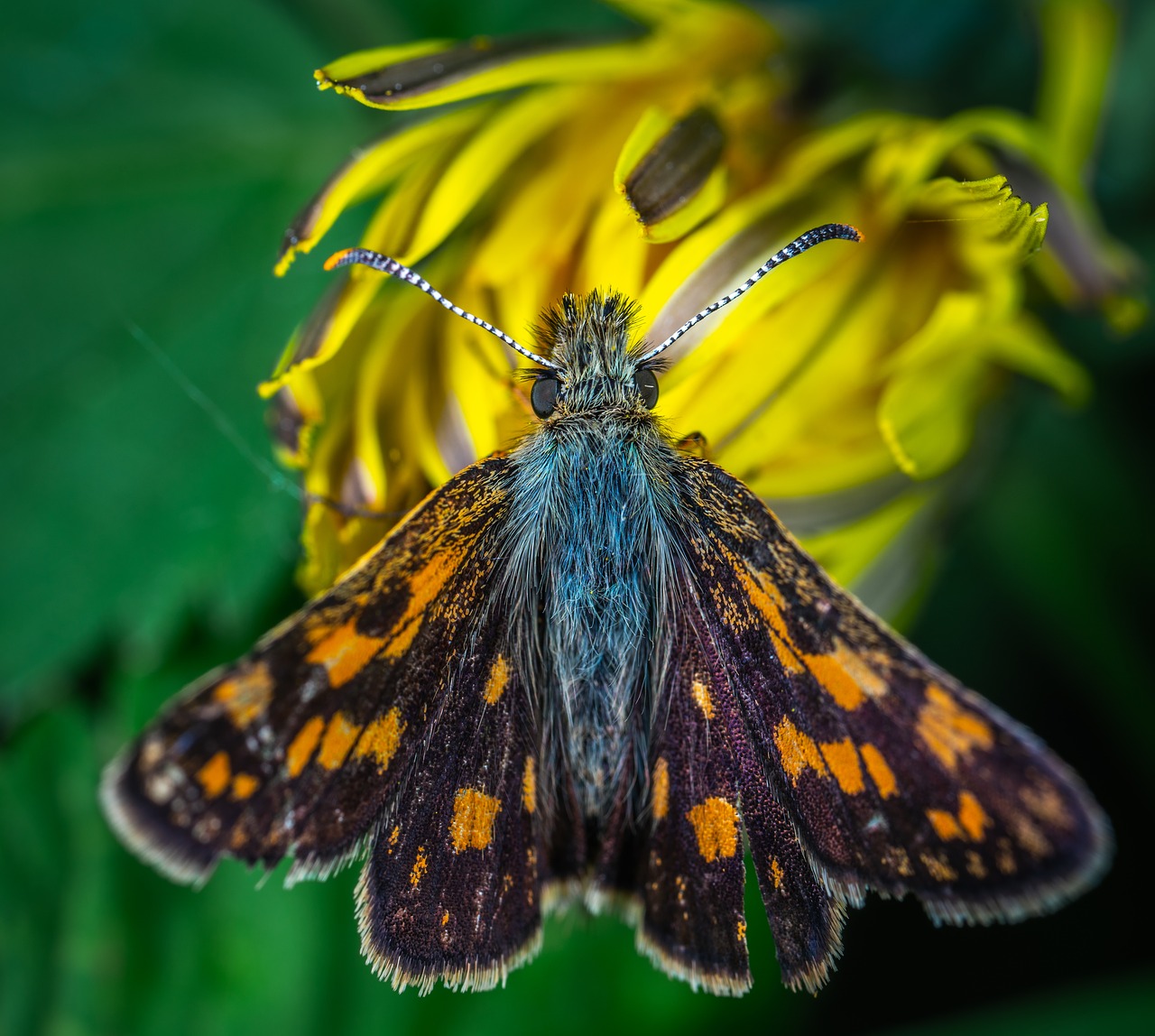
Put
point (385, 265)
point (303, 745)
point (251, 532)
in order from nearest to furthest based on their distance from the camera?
1. point (385, 265)
2. point (303, 745)
3. point (251, 532)

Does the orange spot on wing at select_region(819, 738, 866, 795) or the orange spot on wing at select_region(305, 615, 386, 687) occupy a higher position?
the orange spot on wing at select_region(305, 615, 386, 687)

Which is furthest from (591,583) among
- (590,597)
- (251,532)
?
(251,532)

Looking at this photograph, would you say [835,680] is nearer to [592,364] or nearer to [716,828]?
[716,828]

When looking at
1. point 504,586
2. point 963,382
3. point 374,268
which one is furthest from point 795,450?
point 374,268

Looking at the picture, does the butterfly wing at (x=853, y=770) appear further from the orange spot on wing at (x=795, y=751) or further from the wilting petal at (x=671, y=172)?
the wilting petal at (x=671, y=172)

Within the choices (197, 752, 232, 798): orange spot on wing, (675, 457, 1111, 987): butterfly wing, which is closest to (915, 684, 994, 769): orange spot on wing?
(675, 457, 1111, 987): butterfly wing

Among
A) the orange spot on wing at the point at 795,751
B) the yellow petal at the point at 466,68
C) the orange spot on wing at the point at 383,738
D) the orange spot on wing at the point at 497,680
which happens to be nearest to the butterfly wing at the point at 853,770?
the orange spot on wing at the point at 795,751

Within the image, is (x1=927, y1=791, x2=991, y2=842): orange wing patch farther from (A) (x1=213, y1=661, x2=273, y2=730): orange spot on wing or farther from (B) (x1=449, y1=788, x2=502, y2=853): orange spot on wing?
(A) (x1=213, y1=661, x2=273, y2=730): orange spot on wing
